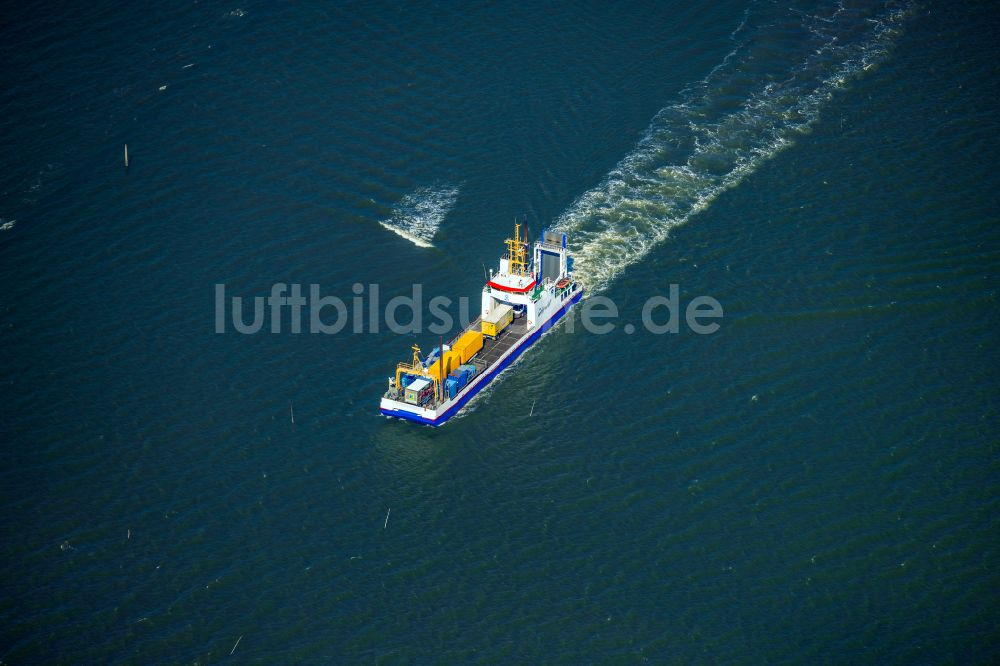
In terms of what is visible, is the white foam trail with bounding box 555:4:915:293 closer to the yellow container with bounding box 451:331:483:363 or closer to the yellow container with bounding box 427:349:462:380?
the yellow container with bounding box 451:331:483:363

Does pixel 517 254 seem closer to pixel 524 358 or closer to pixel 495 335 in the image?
pixel 495 335

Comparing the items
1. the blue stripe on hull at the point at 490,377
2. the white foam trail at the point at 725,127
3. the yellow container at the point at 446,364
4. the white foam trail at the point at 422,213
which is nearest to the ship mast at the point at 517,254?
the blue stripe on hull at the point at 490,377

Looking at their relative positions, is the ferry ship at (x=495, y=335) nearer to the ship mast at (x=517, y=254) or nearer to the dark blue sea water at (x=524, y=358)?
the ship mast at (x=517, y=254)

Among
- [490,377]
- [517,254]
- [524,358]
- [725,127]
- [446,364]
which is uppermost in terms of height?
[725,127]

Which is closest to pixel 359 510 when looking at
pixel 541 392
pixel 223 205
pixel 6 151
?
pixel 541 392

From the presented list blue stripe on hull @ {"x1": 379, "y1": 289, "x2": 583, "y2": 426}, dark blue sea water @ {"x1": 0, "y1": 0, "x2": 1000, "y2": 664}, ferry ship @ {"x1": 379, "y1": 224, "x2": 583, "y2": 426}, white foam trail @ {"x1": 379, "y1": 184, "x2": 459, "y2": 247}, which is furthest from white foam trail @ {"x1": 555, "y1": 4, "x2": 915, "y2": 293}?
white foam trail @ {"x1": 379, "y1": 184, "x2": 459, "y2": 247}

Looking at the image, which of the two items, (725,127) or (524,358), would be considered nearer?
(524,358)

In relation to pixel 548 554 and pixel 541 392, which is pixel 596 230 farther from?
pixel 548 554

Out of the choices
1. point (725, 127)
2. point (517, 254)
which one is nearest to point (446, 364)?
point (517, 254)
